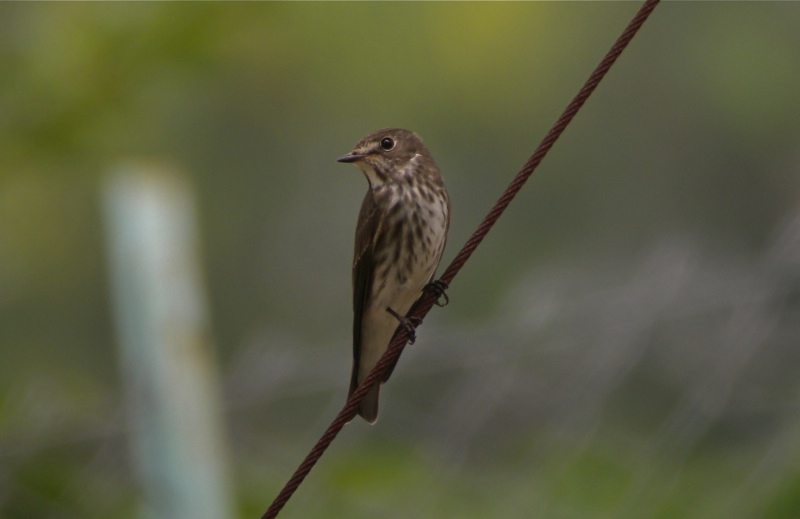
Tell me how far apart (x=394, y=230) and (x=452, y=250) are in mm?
8466

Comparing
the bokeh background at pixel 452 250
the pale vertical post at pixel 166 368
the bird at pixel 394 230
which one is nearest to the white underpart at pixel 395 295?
the bird at pixel 394 230

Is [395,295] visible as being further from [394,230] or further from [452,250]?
[452,250]

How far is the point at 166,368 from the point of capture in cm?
768

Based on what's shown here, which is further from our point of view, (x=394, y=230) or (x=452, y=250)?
(x=452, y=250)

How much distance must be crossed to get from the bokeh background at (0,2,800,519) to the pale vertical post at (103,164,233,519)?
0.59 feet

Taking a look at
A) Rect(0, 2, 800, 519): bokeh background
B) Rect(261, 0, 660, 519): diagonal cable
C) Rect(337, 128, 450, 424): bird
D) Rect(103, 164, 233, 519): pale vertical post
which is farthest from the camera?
Rect(103, 164, 233, 519): pale vertical post

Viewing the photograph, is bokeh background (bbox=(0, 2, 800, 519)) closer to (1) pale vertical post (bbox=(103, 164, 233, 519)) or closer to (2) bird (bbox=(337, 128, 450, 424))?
(1) pale vertical post (bbox=(103, 164, 233, 519))

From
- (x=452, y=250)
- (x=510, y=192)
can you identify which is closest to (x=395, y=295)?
(x=510, y=192)

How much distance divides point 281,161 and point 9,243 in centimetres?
366

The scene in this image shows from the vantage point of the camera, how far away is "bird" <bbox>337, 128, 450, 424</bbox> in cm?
498

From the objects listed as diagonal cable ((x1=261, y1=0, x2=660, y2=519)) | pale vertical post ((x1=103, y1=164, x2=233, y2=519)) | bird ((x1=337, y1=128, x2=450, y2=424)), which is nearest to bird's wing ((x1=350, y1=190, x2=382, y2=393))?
bird ((x1=337, y1=128, x2=450, y2=424))

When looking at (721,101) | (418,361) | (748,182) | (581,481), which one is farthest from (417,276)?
(721,101)

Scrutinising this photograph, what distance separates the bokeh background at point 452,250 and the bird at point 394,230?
154cm

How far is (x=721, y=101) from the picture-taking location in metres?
18.5
